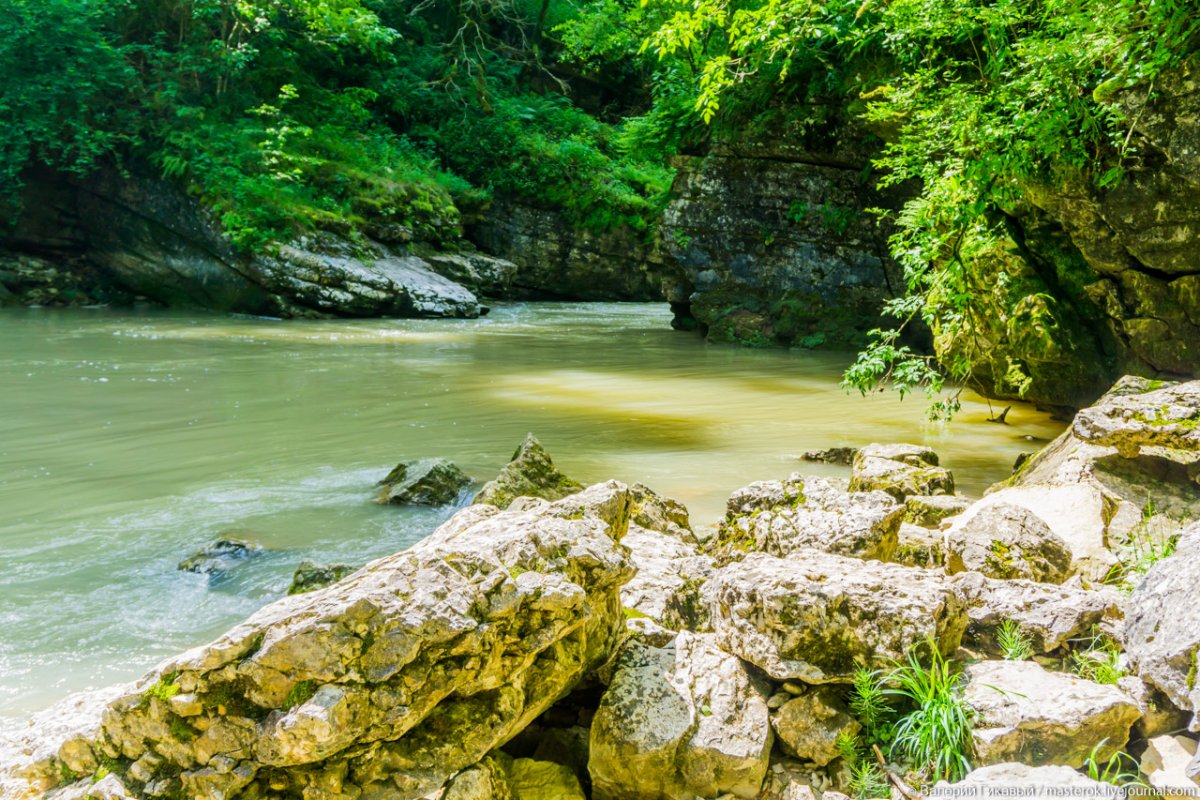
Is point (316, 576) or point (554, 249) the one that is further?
point (554, 249)

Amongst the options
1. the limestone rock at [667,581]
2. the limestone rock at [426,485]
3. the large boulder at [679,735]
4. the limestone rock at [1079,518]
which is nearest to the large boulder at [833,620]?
the large boulder at [679,735]

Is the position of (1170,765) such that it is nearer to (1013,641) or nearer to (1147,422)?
(1013,641)

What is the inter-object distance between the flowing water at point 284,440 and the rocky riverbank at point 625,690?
4.97 feet

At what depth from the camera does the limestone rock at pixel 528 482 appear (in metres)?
4.91

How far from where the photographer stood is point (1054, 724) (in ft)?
6.88

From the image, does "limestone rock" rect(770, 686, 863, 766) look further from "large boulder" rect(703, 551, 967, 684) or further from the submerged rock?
the submerged rock

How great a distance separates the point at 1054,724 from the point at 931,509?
2416mm

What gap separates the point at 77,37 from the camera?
59.4 ft

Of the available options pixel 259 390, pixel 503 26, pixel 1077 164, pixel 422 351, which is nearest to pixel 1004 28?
pixel 1077 164

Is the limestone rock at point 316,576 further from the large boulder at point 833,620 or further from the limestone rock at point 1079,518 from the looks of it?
the limestone rock at point 1079,518

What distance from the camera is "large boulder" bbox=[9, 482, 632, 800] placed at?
204 cm

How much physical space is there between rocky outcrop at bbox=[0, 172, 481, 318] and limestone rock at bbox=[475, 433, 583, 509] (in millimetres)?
13492

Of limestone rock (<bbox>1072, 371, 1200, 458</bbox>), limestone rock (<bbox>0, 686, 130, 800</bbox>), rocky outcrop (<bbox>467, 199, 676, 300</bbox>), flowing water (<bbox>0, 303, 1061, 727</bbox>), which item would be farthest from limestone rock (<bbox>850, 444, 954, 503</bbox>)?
rocky outcrop (<bbox>467, 199, 676, 300</bbox>)

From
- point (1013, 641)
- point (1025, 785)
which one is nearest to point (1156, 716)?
point (1013, 641)
